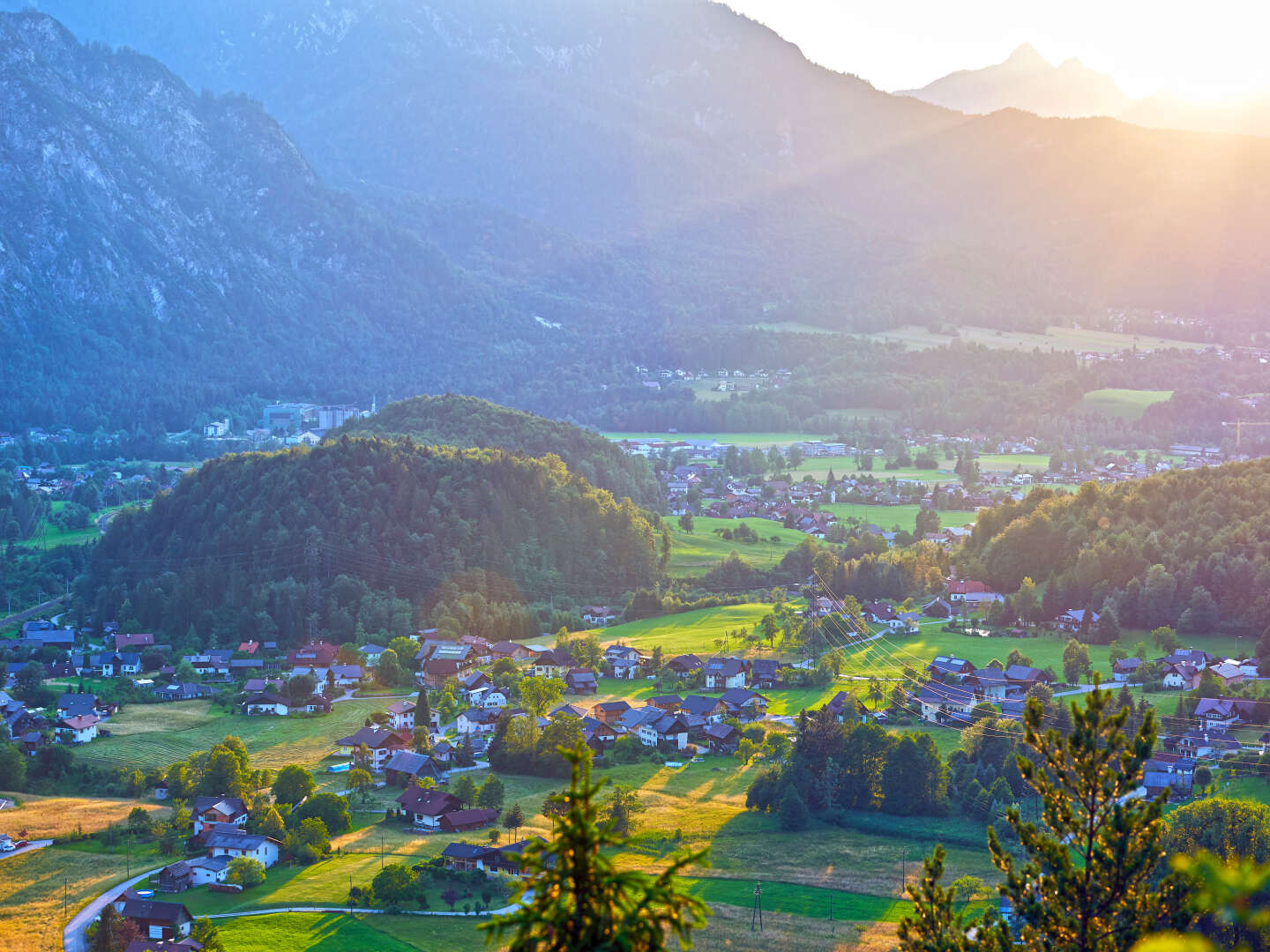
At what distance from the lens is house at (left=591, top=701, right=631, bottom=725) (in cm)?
3595

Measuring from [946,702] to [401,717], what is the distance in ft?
48.3

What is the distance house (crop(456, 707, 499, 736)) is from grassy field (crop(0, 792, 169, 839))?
866 centimetres

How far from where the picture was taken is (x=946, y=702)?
117 feet

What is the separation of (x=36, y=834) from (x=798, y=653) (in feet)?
75.6

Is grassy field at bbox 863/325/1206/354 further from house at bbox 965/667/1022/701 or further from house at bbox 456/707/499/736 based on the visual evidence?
house at bbox 456/707/499/736

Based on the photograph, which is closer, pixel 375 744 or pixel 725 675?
pixel 375 744

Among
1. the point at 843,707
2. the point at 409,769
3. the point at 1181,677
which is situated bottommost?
the point at 409,769

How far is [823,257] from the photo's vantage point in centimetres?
18000

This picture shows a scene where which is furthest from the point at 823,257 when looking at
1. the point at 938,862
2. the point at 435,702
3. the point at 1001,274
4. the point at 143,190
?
the point at 938,862

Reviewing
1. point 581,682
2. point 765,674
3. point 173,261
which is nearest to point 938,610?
point 765,674

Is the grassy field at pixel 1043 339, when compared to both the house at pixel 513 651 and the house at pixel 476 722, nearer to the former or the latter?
the house at pixel 513 651

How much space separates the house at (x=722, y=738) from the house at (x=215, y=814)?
469 inches

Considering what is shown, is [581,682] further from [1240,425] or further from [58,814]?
[1240,425]

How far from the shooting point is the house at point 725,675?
3962 cm
